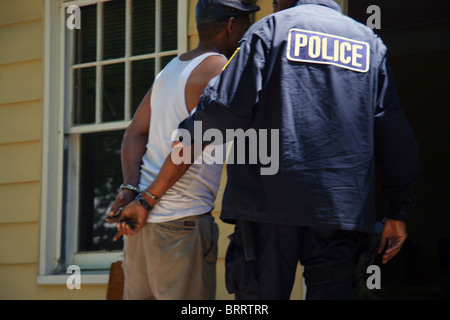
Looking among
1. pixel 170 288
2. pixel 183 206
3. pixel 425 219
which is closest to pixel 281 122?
pixel 183 206

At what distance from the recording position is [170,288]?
8.76 ft

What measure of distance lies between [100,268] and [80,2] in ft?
6.57

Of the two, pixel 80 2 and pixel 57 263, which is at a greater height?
pixel 80 2

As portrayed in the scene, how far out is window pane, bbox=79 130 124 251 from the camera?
16.0 feet

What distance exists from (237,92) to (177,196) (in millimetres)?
585

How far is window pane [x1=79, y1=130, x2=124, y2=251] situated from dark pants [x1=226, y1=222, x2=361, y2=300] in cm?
265

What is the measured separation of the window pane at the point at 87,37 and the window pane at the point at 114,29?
0.09 m

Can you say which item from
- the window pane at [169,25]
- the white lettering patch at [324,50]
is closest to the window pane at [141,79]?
the window pane at [169,25]

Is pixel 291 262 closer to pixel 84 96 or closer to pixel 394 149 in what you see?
pixel 394 149

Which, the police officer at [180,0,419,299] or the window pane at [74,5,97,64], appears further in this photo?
the window pane at [74,5,97,64]

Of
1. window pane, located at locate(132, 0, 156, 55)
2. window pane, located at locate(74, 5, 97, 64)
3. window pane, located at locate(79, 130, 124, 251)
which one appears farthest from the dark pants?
window pane, located at locate(74, 5, 97, 64)

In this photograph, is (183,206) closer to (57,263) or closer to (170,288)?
(170,288)

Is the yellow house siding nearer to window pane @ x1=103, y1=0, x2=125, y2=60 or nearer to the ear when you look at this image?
window pane @ x1=103, y1=0, x2=125, y2=60
